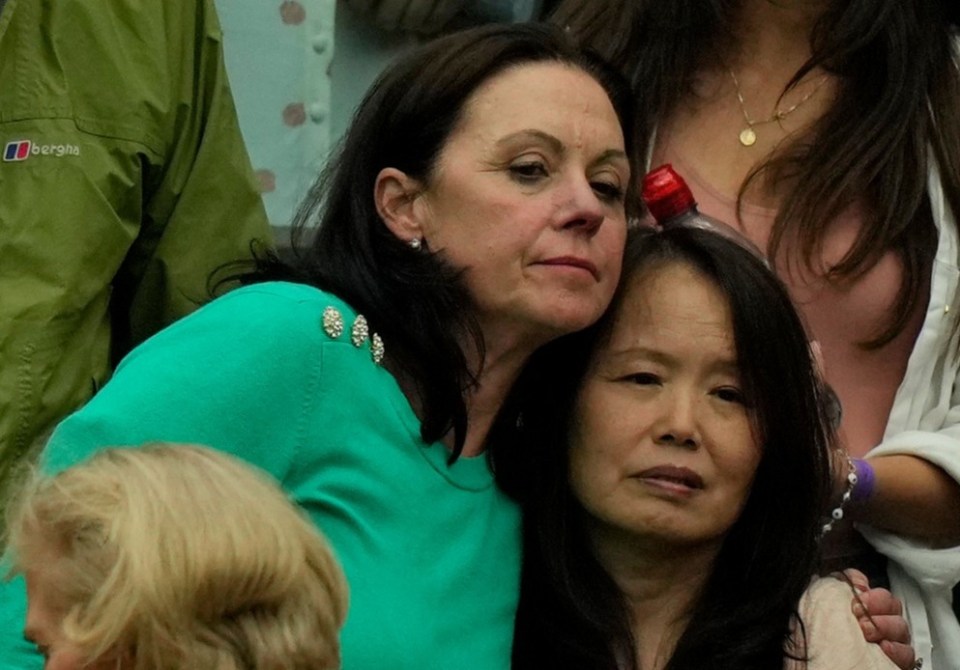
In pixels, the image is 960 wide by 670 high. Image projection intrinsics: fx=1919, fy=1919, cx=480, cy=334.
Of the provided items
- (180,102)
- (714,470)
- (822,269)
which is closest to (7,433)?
(180,102)

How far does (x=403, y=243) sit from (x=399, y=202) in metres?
0.05

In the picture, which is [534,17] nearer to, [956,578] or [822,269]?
[822,269]

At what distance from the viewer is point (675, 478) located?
2041 mm

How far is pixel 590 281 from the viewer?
203cm

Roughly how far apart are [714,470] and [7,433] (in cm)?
86

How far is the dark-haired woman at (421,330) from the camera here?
1839mm

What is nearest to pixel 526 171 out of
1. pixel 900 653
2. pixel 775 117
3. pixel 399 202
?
pixel 399 202

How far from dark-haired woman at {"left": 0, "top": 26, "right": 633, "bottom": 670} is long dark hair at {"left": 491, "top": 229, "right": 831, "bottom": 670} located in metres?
0.04

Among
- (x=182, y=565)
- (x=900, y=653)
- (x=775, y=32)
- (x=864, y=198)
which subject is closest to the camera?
(x=182, y=565)

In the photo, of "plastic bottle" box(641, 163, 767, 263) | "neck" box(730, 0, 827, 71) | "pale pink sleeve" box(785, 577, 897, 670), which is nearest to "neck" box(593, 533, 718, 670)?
"pale pink sleeve" box(785, 577, 897, 670)

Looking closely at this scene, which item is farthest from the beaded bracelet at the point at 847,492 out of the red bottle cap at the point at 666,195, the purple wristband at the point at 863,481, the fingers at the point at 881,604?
the red bottle cap at the point at 666,195

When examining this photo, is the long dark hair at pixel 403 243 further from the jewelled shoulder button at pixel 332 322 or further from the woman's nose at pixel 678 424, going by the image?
the woman's nose at pixel 678 424

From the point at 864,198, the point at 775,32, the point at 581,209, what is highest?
the point at 775,32

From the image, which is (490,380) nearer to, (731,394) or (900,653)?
(731,394)
